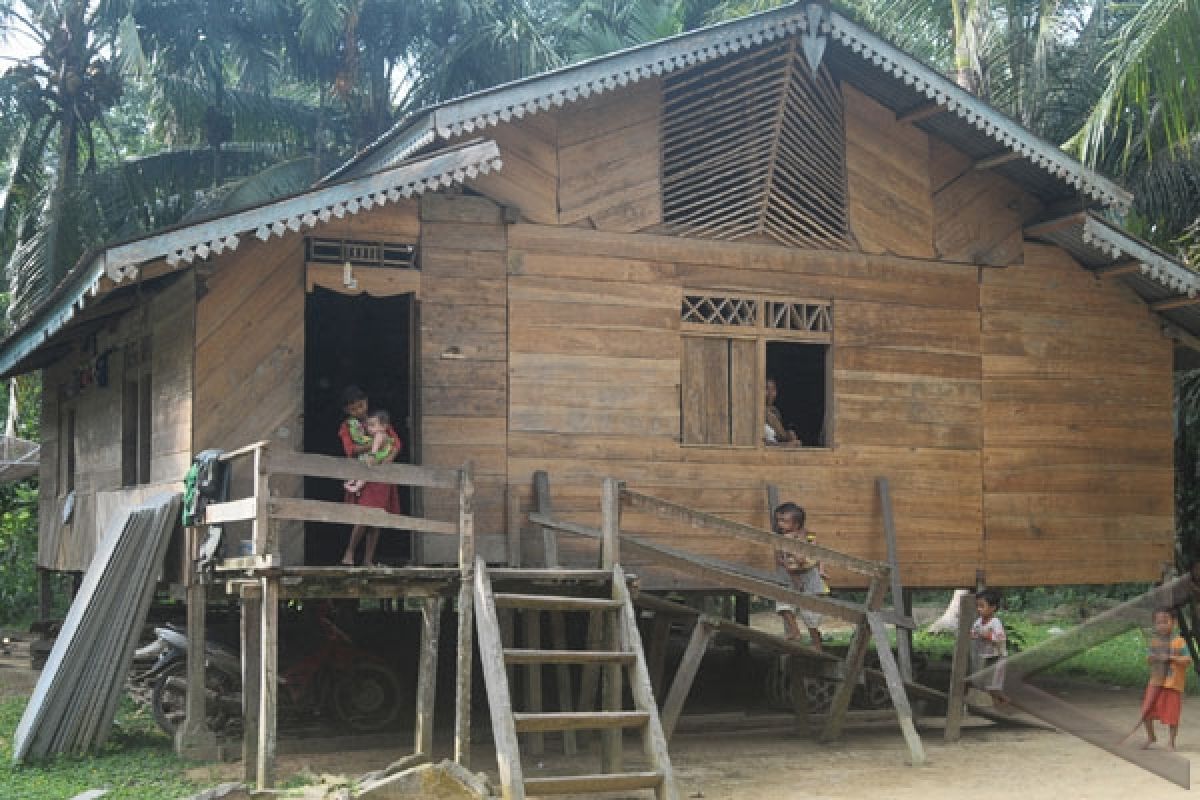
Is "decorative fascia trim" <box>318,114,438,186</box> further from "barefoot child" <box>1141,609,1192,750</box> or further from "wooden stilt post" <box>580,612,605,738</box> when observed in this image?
"barefoot child" <box>1141,609,1192,750</box>

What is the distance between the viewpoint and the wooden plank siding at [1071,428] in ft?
44.7

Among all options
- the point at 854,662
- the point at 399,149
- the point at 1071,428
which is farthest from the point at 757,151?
the point at 854,662

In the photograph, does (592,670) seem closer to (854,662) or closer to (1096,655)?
Answer: (854,662)

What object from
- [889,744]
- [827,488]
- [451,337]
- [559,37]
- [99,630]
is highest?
[559,37]

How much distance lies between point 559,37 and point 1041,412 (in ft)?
49.9

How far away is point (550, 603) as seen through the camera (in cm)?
958

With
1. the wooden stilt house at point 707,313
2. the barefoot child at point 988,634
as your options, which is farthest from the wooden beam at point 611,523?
the barefoot child at point 988,634

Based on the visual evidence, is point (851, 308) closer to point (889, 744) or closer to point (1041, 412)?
point (1041, 412)

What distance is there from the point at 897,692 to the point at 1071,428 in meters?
4.23

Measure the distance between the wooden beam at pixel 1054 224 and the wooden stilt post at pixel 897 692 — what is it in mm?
4466

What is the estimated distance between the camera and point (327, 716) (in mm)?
12648

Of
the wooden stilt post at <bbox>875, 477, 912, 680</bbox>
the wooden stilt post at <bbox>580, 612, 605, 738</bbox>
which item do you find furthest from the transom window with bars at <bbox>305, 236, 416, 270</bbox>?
the wooden stilt post at <bbox>875, 477, 912, 680</bbox>

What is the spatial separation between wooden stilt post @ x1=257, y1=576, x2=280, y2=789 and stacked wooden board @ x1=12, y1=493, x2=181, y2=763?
6.93 feet

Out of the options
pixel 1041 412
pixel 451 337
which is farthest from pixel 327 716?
pixel 1041 412
